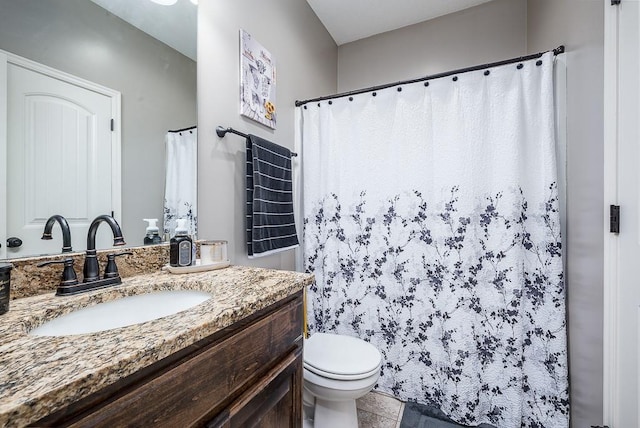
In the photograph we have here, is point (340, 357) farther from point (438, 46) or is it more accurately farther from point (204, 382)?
point (438, 46)

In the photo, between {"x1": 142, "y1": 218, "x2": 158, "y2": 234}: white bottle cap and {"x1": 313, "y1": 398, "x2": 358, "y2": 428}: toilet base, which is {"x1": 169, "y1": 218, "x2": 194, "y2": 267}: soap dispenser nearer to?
{"x1": 142, "y1": 218, "x2": 158, "y2": 234}: white bottle cap

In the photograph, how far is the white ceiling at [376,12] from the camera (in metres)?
2.09

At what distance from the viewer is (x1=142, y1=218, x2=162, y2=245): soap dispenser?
1062mm

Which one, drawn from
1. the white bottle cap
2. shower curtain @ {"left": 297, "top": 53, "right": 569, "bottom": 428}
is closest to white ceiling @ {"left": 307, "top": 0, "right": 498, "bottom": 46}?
shower curtain @ {"left": 297, "top": 53, "right": 569, "bottom": 428}

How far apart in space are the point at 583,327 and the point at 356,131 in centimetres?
149

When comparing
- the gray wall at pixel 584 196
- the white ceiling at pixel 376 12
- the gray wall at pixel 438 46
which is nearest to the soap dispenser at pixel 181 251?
the gray wall at pixel 584 196

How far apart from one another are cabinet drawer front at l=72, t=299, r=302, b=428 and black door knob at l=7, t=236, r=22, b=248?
24.3 inches

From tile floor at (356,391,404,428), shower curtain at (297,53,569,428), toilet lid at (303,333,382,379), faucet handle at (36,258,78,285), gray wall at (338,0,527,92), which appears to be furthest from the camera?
gray wall at (338,0,527,92)

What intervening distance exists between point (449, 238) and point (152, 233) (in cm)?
145

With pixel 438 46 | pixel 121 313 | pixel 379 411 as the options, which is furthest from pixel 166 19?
pixel 379 411

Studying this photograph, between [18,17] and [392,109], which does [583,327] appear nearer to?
[392,109]

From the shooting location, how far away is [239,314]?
649 mm

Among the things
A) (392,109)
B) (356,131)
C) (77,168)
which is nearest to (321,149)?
(356,131)

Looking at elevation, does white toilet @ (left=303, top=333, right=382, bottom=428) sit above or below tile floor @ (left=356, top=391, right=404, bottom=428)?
above
